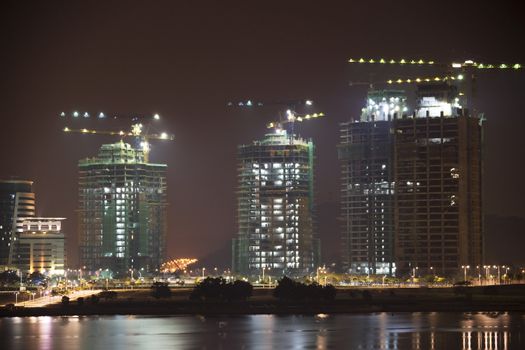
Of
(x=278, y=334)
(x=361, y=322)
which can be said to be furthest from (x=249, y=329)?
(x=361, y=322)

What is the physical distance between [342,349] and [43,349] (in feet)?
103

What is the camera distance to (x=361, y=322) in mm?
184500

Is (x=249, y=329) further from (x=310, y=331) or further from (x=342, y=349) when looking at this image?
(x=342, y=349)

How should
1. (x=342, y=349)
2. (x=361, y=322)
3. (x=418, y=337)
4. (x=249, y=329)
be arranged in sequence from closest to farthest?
(x=342, y=349), (x=418, y=337), (x=249, y=329), (x=361, y=322)

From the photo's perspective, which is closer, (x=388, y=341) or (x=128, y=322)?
(x=388, y=341)

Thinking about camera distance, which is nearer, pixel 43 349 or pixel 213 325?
pixel 43 349

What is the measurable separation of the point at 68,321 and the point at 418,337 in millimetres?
54707

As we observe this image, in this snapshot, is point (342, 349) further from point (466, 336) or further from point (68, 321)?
point (68, 321)

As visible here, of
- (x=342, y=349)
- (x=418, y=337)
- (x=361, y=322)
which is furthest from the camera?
(x=361, y=322)

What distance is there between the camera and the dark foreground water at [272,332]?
499 ft

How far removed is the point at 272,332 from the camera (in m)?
169

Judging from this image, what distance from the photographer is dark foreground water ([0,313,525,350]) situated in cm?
15200

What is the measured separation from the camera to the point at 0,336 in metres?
166

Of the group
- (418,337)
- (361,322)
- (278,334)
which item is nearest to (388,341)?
(418,337)
